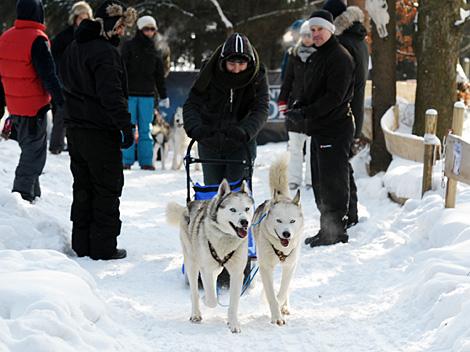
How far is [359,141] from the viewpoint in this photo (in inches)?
487

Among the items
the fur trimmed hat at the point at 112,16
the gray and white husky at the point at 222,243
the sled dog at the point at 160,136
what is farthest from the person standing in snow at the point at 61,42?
the gray and white husky at the point at 222,243

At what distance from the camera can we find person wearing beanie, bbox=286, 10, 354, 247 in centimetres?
705

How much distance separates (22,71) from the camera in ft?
24.1

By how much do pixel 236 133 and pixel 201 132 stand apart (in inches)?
10.3

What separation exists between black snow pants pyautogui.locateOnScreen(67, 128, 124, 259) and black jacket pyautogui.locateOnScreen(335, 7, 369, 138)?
2669mm

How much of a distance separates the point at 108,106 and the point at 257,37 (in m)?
14.4

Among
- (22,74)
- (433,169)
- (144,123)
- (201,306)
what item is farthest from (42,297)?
(144,123)

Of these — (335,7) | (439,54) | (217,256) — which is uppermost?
(335,7)

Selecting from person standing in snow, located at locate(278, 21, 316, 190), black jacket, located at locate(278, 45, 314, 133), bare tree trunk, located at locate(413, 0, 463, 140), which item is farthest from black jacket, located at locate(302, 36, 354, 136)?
bare tree trunk, located at locate(413, 0, 463, 140)

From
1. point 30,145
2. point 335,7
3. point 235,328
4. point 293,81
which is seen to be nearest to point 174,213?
point 235,328

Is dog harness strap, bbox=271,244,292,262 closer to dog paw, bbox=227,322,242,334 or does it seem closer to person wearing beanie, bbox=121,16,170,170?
dog paw, bbox=227,322,242,334

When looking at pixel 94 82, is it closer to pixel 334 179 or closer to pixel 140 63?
pixel 334 179

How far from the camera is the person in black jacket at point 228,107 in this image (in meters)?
5.69

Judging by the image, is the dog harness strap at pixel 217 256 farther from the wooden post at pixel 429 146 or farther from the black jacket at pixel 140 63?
the black jacket at pixel 140 63
